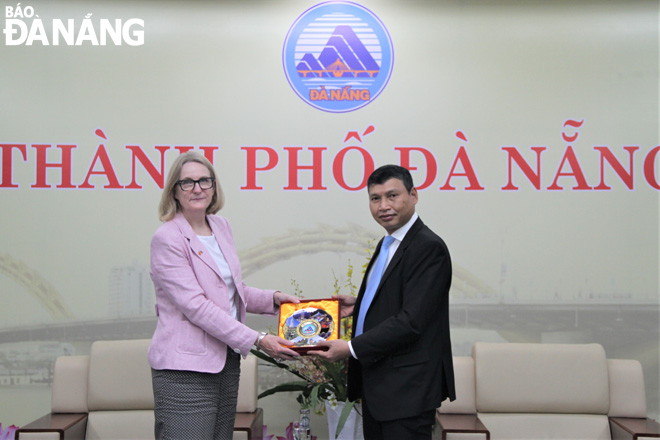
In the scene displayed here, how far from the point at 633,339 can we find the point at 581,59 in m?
2.01

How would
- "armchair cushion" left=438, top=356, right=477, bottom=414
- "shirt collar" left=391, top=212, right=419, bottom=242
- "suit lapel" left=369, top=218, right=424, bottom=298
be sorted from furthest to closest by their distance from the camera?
1. "armchair cushion" left=438, top=356, right=477, bottom=414
2. "shirt collar" left=391, top=212, right=419, bottom=242
3. "suit lapel" left=369, top=218, right=424, bottom=298

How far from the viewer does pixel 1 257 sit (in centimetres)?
433

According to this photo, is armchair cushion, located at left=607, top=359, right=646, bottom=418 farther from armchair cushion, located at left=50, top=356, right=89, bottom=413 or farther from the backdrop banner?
armchair cushion, located at left=50, top=356, right=89, bottom=413

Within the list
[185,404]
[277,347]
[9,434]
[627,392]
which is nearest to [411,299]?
[277,347]

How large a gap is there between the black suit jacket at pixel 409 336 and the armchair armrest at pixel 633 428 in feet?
5.09

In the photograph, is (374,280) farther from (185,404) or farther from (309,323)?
(185,404)

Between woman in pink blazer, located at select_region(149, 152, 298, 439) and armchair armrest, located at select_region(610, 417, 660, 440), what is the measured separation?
2067 mm

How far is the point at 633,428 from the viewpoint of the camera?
3.50 meters

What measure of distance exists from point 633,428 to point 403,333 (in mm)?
1953

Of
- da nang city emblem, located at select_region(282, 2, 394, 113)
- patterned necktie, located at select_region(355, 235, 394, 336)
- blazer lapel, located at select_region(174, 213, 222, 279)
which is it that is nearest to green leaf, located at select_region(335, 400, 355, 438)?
patterned necktie, located at select_region(355, 235, 394, 336)

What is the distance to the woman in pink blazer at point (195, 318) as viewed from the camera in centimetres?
244

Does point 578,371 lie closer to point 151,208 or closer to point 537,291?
point 537,291

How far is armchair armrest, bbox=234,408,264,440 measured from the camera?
340 cm

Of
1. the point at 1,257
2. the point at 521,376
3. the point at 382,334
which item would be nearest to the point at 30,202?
the point at 1,257
